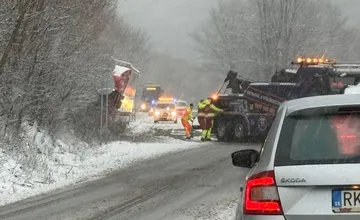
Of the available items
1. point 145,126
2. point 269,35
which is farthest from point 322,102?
point 269,35

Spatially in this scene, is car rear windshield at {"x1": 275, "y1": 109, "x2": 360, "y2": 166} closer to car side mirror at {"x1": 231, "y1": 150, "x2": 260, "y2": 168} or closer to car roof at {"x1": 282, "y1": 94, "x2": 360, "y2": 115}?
car roof at {"x1": 282, "y1": 94, "x2": 360, "y2": 115}

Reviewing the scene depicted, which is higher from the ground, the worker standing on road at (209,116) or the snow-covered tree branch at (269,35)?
the snow-covered tree branch at (269,35)

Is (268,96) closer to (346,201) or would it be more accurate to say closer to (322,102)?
(322,102)

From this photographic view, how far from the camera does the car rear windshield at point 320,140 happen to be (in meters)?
3.88

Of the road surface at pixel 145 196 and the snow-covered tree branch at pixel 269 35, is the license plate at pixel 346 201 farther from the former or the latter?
the snow-covered tree branch at pixel 269 35

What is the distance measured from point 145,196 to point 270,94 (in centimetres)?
1277

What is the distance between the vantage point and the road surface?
8906 mm

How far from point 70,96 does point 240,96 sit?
7.82 meters

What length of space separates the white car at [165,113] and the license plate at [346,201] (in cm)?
4254

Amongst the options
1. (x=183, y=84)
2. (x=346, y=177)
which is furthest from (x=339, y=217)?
(x=183, y=84)

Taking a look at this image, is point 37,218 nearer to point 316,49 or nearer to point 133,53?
point 316,49

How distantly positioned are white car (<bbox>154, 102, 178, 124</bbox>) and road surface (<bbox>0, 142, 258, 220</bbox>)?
31315 mm

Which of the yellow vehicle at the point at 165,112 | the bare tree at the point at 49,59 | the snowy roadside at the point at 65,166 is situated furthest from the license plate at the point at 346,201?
the yellow vehicle at the point at 165,112

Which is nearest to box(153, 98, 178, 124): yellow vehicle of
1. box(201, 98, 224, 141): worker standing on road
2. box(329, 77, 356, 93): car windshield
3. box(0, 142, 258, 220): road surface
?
box(201, 98, 224, 141): worker standing on road
